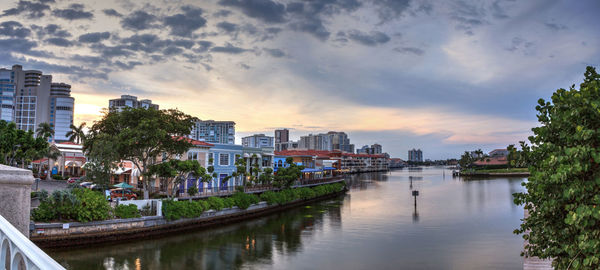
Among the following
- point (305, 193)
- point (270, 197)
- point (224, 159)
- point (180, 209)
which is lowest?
point (305, 193)

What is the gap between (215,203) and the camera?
1358 inches

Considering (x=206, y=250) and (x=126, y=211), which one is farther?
(x=126, y=211)

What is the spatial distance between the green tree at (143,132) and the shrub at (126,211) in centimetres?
389

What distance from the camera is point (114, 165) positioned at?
32.2 meters

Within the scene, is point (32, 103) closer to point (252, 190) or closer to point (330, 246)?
point (252, 190)

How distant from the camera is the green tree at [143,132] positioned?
1254 inches

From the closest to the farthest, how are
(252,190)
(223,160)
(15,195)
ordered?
(15,195)
(252,190)
(223,160)

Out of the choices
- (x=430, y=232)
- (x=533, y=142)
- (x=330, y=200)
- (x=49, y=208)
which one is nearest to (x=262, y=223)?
(x=430, y=232)

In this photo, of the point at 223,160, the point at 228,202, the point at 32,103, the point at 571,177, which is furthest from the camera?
the point at 32,103

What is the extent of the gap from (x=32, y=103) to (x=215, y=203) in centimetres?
A: 17157

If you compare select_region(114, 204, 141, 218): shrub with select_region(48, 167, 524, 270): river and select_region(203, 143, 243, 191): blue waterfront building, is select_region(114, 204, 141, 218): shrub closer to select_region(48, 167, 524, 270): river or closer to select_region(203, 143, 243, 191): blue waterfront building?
select_region(48, 167, 524, 270): river

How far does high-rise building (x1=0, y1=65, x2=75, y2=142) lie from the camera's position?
16112cm

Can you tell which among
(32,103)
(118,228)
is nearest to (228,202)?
(118,228)

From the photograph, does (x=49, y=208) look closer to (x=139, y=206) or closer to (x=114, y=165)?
(x=139, y=206)
